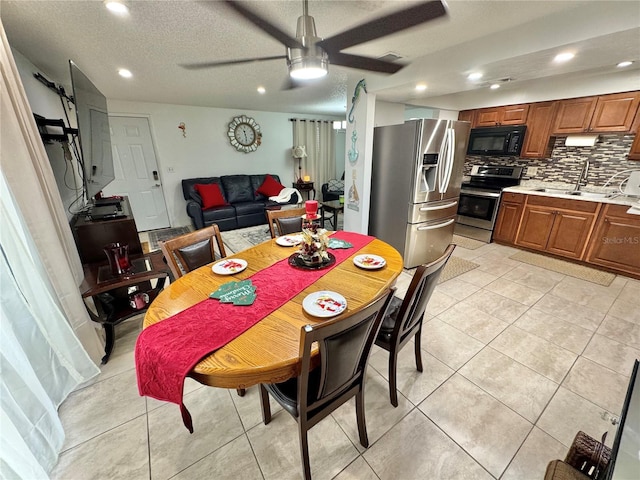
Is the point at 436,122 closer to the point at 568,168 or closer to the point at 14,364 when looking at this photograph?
the point at 568,168

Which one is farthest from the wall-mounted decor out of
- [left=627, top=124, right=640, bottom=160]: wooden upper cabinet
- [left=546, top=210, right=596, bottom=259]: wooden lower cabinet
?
[left=627, top=124, right=640, bottom=160]: wooden upper cabinet

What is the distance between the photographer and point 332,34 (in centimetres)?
192

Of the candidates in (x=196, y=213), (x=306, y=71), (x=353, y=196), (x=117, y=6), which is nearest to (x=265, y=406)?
(x=306, y=71)

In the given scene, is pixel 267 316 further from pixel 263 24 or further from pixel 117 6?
pixel 117 6

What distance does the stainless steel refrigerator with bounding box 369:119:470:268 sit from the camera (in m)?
2.77

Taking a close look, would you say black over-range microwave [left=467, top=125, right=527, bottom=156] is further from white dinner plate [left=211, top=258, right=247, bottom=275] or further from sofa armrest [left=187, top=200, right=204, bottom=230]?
sofa armrest [left=187, top=200, right=204, bottom=230]

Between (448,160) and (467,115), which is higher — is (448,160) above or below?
below

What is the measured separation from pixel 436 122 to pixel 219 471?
10.9ft

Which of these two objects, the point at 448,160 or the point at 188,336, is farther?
the point at 448,160

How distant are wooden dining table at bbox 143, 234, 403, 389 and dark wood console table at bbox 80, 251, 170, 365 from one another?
66 centimetres

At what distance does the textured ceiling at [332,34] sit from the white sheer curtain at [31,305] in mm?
674

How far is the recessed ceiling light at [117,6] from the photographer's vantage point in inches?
56.4

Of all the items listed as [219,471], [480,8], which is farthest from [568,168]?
[219,471]

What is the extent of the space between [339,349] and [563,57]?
9.08 ft
